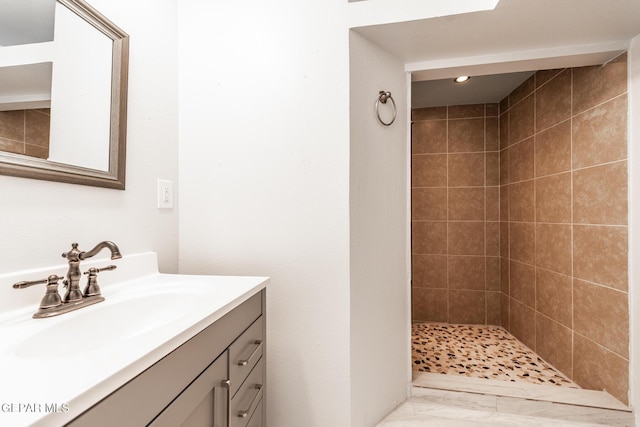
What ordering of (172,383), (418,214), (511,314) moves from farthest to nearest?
(418,214) < (511,314) < (172,383)

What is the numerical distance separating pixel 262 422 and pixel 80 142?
109 centimetres

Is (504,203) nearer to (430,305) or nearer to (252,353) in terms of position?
(430,305)

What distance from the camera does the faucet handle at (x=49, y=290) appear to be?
0.73m

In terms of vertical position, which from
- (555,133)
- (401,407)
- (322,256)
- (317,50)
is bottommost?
(401,407)

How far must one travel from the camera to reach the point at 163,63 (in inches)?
51.7

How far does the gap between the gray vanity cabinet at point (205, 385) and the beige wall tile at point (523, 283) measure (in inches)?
85.9

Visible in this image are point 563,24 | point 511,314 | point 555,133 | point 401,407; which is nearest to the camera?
point 563,24

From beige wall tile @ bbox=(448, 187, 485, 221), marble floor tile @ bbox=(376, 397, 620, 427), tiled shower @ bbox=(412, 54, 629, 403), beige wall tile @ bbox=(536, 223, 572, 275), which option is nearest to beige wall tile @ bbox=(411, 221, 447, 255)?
tiled shower @ bbox=(412, 54, 629, 403)

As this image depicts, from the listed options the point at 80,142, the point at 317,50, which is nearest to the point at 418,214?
the point at 317,50

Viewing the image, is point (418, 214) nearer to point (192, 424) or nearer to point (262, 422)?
point (262, 422)

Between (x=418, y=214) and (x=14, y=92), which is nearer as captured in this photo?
(x=14, y=92)

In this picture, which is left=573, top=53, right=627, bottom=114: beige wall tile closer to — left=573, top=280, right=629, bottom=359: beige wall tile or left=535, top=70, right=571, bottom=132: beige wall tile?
left=535, top=70, right=571, bottom=132: beige wall tile

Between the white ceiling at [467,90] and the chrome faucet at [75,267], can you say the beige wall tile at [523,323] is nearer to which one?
the white ceiling at [467,90]

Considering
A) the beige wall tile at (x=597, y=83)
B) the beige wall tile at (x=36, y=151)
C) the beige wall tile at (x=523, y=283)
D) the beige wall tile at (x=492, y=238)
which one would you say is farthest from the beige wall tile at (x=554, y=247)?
the beige wall tile at (x=36, y=151)
